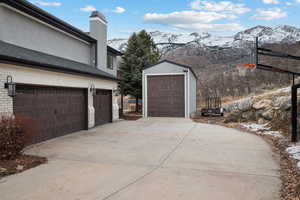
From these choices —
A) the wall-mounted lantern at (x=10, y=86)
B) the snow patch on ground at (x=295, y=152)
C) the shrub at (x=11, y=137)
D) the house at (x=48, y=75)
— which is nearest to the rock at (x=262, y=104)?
the snow patch on ground at (x=295, y=152)

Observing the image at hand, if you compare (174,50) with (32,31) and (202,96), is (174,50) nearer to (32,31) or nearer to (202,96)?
(202,96)

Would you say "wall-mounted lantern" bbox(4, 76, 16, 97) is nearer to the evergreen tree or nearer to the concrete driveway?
the concrete driveway

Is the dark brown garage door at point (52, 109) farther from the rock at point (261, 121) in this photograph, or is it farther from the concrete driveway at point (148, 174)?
the rock at point (261, 121)

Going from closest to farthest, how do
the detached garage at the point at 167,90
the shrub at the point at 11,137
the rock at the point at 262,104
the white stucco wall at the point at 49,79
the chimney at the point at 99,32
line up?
1. the shrub at the point at 11,137
2. the white stucco wall at the point at 49,79
3. the rock at the point at 262,104
4. the chimney at the point at 99,32
5. the detached garage at the point at 167,90

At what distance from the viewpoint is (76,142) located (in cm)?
771

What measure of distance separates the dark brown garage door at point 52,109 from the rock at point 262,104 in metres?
10.4

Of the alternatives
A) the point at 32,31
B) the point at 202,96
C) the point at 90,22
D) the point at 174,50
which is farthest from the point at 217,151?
the point at 174,50

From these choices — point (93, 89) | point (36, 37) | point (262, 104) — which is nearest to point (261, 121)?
point (262, 104)

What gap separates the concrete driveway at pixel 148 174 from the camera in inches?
140

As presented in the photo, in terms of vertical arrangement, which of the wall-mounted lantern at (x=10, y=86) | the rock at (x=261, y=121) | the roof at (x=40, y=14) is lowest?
the rock at (x=261, y=121)

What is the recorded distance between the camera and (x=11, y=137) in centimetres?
507

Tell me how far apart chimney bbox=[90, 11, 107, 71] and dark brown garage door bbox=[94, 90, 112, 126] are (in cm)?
239

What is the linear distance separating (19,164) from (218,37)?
81.0 m

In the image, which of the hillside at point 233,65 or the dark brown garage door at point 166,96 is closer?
the dark brown garage door at point 166,96
